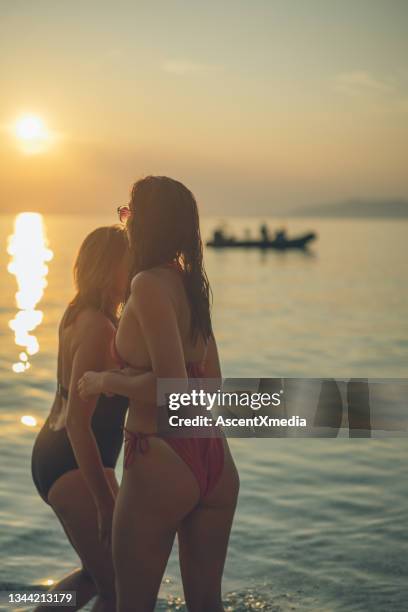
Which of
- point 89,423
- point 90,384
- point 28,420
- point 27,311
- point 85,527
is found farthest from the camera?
point 27,311

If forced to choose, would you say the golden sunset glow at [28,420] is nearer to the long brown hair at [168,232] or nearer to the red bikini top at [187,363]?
the red bikini top at [187,363]

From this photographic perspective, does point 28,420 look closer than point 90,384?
No

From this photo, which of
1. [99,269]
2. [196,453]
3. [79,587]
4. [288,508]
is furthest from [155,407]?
[288,508]

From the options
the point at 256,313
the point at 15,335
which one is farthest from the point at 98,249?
the point at 256,313

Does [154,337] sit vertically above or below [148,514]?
above

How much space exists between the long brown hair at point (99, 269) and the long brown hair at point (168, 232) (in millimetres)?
355

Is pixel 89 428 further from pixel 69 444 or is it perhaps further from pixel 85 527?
pixel 85 527

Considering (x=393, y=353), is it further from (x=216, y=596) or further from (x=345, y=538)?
(x=216, y=596)

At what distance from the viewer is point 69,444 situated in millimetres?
3492

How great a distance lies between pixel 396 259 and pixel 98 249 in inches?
3040

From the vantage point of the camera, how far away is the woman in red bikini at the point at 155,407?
2887mm

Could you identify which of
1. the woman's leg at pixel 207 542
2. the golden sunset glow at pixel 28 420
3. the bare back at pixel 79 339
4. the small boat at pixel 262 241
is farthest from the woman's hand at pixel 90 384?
the small boat at pixel 262 241

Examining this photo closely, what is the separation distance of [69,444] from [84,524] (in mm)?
325

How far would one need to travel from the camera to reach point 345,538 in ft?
24.0
